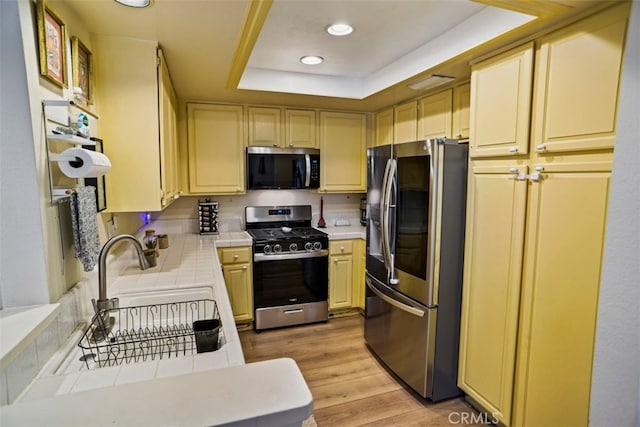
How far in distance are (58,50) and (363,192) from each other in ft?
10.1

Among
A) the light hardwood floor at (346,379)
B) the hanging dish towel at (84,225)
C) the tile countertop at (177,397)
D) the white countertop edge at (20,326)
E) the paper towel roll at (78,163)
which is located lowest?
the light hardwood floor at (346,379)

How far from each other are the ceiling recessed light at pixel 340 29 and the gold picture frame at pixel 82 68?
49.7 inches

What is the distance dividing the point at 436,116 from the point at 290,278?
1.92 metres

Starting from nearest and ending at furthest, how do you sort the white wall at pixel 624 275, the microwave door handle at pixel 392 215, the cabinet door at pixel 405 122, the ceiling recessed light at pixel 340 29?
the white wall at pixel 624 275 < the ceiling recessed light at pixel 340 29 < the microwave door handle at pixel 392 215 < the cabinet door at pixel 405 122

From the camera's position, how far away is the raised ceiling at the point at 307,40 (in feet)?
5.01

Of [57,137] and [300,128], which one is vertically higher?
[300,128]

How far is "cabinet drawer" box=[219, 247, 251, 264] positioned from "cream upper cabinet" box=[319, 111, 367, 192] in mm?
1047

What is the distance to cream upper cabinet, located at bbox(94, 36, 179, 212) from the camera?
1.75 meters

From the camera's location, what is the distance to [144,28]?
1638mm

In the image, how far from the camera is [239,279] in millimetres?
3203

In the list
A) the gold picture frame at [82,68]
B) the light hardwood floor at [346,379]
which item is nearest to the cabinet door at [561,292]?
the light hardwood floor at [346,379]

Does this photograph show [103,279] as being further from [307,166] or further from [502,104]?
[307,166]

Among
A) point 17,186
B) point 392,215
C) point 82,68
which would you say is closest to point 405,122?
point 392,215

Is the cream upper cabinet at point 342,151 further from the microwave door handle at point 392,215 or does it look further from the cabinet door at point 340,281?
the microwave door handle at point 392,215
